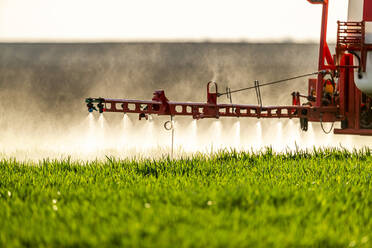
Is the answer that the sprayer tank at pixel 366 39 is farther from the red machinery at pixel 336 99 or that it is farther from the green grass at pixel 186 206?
the green grass at pixel 186 206

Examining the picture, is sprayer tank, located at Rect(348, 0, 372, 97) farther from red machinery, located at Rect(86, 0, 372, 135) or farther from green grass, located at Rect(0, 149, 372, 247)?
green grass, located at Rect(0, 149, 372, 247)

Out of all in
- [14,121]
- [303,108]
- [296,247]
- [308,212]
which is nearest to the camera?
[296,247]

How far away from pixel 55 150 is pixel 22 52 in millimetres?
2364

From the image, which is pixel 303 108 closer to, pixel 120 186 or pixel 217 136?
pixel 217 136

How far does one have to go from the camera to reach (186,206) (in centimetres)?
337

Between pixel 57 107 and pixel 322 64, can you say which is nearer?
pixel 322 64

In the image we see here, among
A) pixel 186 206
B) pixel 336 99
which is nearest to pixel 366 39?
pixel 336 99

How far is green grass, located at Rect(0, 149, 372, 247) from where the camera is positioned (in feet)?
9.18

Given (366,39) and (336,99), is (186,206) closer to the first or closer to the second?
(366,39)

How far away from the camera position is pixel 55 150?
6711 millimetres

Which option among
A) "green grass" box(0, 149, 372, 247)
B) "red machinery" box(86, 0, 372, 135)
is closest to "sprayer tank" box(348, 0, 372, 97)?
"red machinery" box(86, 0, 372, 135)

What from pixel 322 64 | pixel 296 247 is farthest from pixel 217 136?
pixel 296 247

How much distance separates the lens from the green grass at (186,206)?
110 inches

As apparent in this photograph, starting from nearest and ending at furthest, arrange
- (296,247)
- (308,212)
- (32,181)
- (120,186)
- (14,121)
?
(296,247) → (308,212) → (120,186) → (32,181) → (14,121)
